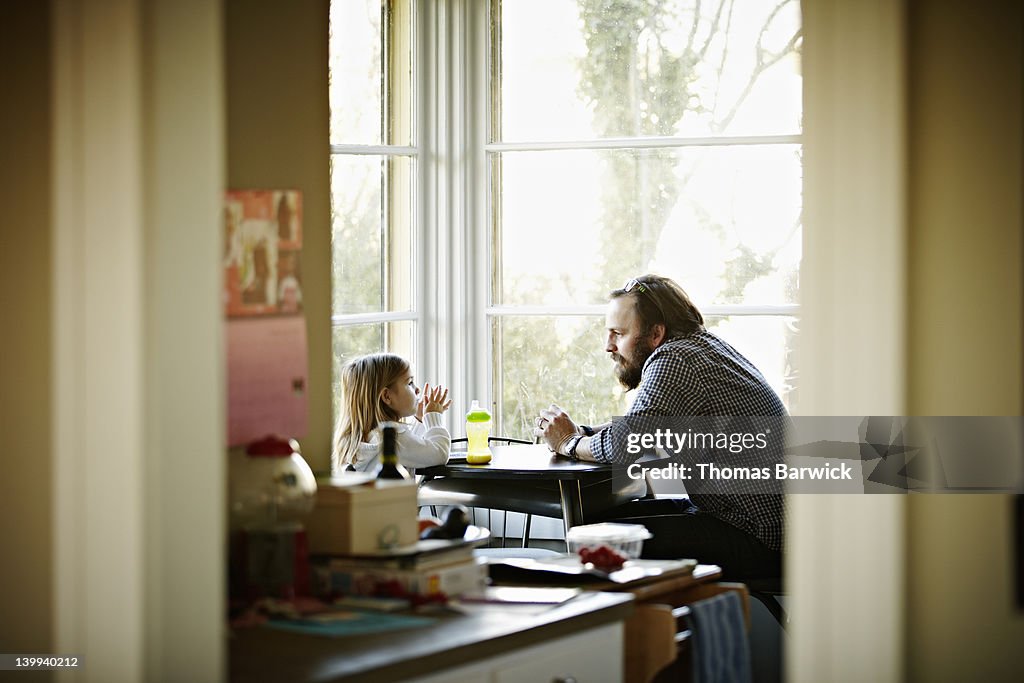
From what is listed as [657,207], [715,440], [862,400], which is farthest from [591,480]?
[862,400]

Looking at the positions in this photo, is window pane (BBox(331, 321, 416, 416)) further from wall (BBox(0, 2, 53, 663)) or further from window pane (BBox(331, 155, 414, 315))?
wall (BBox(0, 2, 53, 663))

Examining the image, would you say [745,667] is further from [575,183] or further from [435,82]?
[435,82]

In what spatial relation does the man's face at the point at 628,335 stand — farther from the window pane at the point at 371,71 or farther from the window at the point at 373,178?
the window pane at the point at 371,71

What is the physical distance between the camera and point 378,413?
437cm

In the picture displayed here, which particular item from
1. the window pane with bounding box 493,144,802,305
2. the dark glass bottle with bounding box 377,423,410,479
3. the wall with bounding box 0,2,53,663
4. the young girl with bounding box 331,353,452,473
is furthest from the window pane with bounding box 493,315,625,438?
the wall with bounding box 0,2,53,663

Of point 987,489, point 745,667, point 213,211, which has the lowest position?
point 745,667

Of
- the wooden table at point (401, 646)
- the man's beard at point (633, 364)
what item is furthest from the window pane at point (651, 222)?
the wooden table at point (401, 646)

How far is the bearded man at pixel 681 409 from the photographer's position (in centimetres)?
395

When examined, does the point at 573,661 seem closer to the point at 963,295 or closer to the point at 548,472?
the point at 963,295

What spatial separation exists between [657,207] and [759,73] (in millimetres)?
627

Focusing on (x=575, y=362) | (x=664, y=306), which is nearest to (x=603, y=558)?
(x=664, y=306)

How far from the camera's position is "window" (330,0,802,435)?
4996 mm

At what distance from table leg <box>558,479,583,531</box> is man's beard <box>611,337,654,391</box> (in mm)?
559

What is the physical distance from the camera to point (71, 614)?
1868 millimetres
